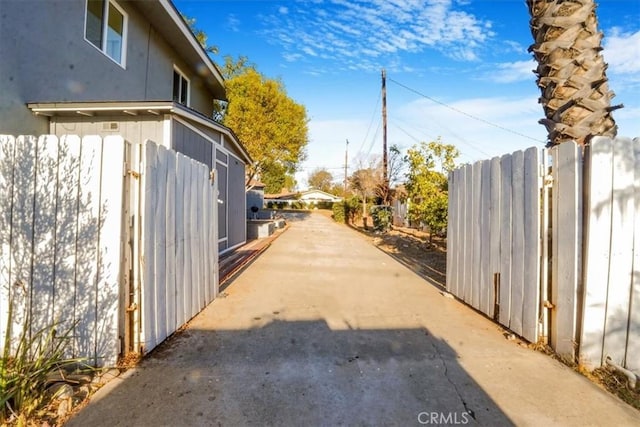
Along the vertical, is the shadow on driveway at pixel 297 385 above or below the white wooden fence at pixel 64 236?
below

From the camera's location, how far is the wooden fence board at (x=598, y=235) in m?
2.71

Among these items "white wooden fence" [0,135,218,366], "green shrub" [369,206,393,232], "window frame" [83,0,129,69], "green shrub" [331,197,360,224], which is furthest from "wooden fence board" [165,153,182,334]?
"green shrub" [331,197,360,224]

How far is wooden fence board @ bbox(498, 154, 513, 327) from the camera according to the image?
11.8ft

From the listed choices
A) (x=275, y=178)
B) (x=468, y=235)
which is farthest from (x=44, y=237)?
(x=275, y=178)

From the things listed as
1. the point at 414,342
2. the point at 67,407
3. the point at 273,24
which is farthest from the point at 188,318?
the point at 273,24

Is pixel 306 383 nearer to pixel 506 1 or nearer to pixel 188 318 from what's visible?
pixel 188 318

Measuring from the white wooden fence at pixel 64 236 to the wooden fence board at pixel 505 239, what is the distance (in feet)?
13.1

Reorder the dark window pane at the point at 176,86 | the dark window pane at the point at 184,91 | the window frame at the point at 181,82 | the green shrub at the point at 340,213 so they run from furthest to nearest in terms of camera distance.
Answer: the green shrub at the point at 340,213 < the dark window pane at the point at 184,91 < the dark window pane at the point at 176,86 < the window frame at the point at 181,82

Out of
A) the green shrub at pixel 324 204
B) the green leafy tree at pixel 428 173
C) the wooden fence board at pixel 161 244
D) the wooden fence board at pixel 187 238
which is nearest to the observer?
the wooden fence board at pixel 161 244

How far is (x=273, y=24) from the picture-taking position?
38.4 ft

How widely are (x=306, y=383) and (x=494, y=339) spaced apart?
223cm

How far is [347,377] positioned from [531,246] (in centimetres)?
229

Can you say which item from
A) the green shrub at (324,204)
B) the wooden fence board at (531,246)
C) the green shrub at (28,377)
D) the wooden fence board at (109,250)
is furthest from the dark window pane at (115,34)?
the green shrub at (324,204)

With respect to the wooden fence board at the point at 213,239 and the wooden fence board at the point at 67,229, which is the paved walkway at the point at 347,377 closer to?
the wooden fence board at the point at 213,239
